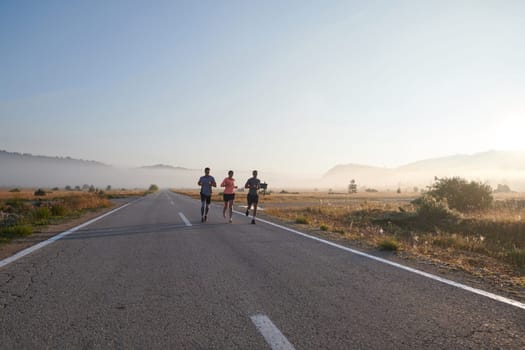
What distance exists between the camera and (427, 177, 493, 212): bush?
19.1m

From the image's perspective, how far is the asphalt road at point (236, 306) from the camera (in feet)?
9.02

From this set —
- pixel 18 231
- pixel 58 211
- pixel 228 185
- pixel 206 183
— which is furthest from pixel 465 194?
pixel 58 211

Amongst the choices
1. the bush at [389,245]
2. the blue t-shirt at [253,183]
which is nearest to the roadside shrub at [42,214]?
the blue t-shirt at [253,183]

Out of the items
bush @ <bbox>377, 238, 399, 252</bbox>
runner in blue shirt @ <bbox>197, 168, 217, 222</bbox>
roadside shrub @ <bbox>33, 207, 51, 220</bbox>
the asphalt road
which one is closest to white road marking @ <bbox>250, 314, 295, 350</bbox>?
the asphalt road

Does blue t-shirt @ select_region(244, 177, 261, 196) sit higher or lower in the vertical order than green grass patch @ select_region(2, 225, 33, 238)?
higher

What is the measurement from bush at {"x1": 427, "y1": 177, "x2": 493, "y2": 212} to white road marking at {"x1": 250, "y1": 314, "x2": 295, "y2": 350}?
18582 millimetres

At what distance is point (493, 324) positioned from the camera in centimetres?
312

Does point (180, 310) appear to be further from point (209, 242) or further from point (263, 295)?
point (209, 242)

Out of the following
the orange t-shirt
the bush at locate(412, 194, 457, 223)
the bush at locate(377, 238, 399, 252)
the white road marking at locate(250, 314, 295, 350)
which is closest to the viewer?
the white road marking at locate(250, 314, 295, 350)

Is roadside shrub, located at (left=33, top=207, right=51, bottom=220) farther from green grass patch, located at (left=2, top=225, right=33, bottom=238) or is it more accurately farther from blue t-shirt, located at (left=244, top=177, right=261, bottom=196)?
blue t-shirt, located at (left=244, top=177, right=261, bottom=196)

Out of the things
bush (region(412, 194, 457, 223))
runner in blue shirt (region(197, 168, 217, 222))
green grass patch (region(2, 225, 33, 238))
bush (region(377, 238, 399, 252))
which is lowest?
green grass patch (region(2, 225, 33, 238))

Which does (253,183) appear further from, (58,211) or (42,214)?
(58,211)

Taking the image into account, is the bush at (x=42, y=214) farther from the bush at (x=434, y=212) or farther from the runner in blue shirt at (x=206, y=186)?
the bush at (x=434, y=212)

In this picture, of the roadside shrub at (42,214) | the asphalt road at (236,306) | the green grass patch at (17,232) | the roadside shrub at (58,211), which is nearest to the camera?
the asphalt road at (236,306)
